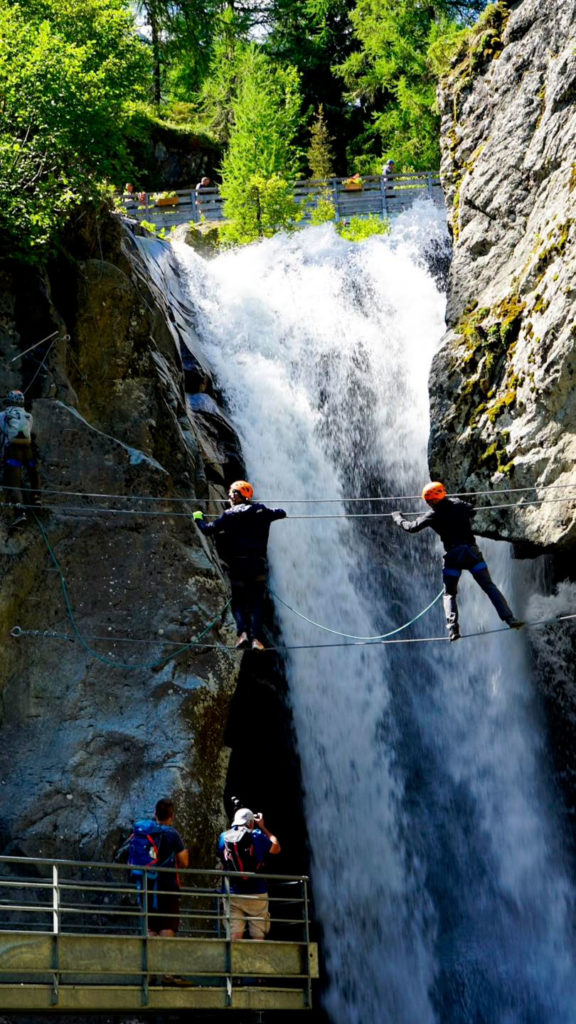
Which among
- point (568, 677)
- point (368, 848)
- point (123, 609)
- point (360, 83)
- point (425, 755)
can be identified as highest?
point (360, 83)

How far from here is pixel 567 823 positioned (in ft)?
62.1

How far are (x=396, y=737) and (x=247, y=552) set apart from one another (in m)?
6.24

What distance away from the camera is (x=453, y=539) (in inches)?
569

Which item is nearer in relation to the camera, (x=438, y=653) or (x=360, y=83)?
(x=438, y=653)

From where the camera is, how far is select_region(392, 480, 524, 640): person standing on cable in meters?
14.2

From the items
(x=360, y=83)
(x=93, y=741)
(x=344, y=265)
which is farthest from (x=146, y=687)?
(x=360, y=83)

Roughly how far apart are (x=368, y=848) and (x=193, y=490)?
5.95 meters

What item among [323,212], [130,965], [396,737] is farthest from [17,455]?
[323,212]

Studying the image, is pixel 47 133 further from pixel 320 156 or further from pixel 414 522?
pixel 320 156

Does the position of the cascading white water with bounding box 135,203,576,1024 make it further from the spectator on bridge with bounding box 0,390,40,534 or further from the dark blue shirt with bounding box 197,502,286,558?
the spectator on bridge with bounding box 0,390,40,534

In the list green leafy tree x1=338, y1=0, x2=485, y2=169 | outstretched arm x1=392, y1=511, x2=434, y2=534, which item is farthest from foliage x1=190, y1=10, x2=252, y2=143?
outstretched arm x1=392, y1=511, x2=434, y2=534

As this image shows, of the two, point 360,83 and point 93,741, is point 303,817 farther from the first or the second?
point 360,83

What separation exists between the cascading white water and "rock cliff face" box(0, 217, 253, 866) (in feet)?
9.15

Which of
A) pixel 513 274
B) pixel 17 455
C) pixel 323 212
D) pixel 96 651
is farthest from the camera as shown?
pixel 323 212
